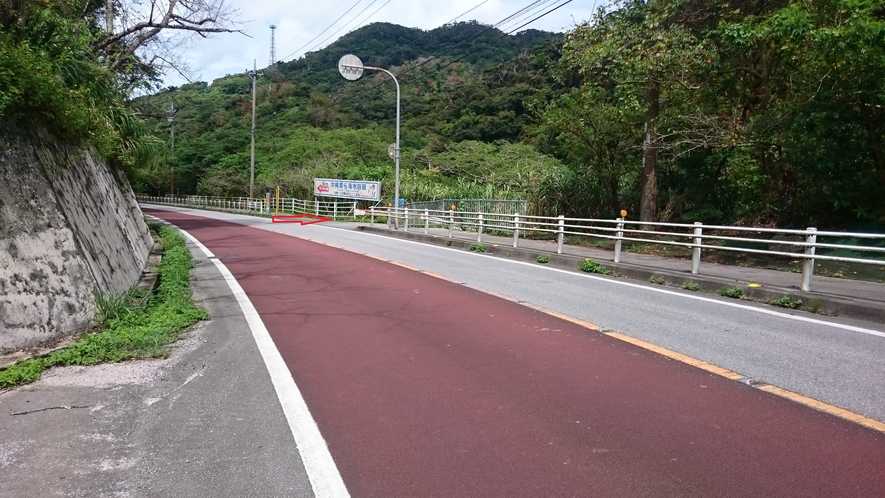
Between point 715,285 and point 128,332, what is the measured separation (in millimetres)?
8738

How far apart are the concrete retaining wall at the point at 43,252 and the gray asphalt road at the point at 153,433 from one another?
2.96ft

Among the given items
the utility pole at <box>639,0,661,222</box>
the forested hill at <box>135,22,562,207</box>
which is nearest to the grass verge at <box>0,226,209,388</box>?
the forested hill at <box>135,22,562,207</box>

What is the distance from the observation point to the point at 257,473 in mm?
3611

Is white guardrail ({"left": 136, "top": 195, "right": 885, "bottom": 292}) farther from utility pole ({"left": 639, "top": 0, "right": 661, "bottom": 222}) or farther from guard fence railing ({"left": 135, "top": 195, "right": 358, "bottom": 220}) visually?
utility pole ({"left": 639, "top": 0, "right": 661, "bottom": 222})

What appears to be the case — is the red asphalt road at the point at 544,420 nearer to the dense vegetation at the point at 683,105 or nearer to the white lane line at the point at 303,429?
the white lane line at the point at 303,429

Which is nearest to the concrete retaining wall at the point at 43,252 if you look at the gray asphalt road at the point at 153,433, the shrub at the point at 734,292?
the gray asphalt road at the point at 153,433

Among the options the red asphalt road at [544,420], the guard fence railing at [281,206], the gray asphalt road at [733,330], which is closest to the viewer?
the red asphalt road at [544,420]

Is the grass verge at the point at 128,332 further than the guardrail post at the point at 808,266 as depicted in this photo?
No

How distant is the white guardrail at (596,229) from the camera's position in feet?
29.7

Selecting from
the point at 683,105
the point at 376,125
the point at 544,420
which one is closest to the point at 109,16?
the point at 683,105

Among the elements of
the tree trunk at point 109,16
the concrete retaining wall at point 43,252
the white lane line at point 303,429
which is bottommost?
the white lane line at point 303,429

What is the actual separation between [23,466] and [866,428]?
5.49m

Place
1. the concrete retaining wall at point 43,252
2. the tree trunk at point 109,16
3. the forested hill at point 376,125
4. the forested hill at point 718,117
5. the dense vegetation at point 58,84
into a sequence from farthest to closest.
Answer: the forested hill at point 376,125
the tree trunk at point 109,16
the forested hill at point 718,117
the dense vegetation at point 58,84
the concrete retaining wall at point 43,252

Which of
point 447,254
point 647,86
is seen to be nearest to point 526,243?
point 447,254
